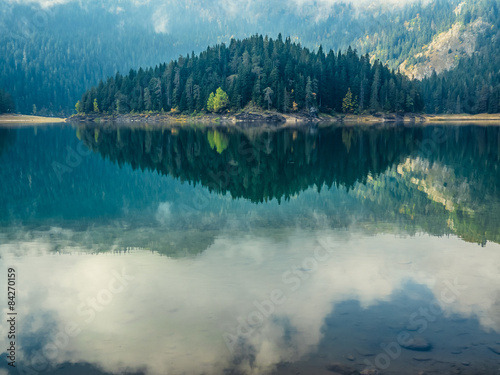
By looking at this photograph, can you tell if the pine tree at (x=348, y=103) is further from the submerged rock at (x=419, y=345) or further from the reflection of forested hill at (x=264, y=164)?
the submerged rock at (x=419, y=345)

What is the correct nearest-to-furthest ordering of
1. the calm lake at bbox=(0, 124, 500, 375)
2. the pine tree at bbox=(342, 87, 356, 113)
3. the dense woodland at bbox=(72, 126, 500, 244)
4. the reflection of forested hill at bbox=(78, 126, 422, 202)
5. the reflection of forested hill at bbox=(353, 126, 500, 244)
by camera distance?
the calm lake at bbox=(0, 124, 500, 375)
the reflection of forested hill at bbox=(353, 126, 500, 244)
the dense woodland at bbox=(72, 126, 500, 244)
the reflection of forested hill at bbox=(78, 126, 422, 202)
the pine tree at bbox=(342, 87, 356, 113)

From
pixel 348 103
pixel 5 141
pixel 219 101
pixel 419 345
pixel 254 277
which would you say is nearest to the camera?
pixel 419 345

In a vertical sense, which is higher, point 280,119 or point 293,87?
point 293,87

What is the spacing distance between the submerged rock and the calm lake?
39 mm

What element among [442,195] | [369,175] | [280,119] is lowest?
[442,195]

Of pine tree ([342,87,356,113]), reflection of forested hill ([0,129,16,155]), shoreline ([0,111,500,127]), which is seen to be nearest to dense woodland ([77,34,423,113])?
pine tree ([342,87,356,113])

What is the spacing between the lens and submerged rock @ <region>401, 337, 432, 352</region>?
35.3ft

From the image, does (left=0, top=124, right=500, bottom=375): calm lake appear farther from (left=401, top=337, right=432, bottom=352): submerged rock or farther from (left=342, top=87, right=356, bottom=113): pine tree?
(left=342, top=87, right=356, bottom=113): pine tree

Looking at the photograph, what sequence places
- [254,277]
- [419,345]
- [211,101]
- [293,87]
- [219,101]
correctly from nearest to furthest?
[419,345] < [254,277] < [293,87] < [219,101] < [211,101]

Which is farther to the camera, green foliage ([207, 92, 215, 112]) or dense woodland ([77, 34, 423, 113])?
green foliage ([207, 92, 215, 112])

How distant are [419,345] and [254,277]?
5850mm

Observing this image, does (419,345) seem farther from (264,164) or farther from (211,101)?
(211,101)

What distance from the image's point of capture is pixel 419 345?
1091 cm

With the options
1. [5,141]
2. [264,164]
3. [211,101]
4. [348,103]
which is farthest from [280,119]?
[264,164]
